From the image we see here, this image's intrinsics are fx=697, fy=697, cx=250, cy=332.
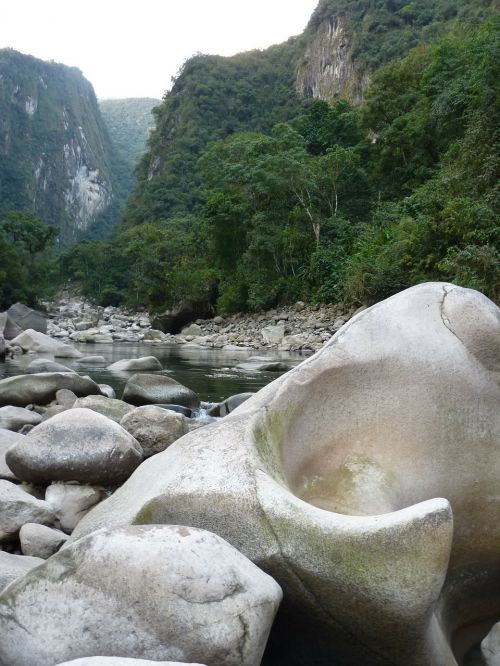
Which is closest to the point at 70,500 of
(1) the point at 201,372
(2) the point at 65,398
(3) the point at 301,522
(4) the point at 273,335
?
(3) the point at 301,522

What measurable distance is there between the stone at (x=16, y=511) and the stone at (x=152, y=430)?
6.16 ft

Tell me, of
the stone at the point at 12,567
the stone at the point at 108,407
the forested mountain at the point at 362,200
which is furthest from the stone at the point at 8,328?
the stone at the point at 12,567

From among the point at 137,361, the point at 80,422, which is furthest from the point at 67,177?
the point at 80,422

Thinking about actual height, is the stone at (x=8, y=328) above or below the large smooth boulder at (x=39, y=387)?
below

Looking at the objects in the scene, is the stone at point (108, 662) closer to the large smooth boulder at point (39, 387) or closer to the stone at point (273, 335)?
the large smooth boulder at point (39, 387)

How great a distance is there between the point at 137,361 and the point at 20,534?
38.0 feet

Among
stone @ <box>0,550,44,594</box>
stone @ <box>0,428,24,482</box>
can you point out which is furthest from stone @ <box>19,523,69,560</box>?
stone @ <box>0,428,24,482</box>

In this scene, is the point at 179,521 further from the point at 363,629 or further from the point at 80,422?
the point at 80,422

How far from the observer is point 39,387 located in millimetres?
9156

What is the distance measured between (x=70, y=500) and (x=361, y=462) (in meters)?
2.32

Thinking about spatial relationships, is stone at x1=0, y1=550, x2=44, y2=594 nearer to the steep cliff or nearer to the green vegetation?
the green vegetation

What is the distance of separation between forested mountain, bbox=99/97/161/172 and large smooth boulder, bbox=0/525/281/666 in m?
166

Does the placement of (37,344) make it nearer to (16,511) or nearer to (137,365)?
(137,365)

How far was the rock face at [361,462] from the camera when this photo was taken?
105 inches
